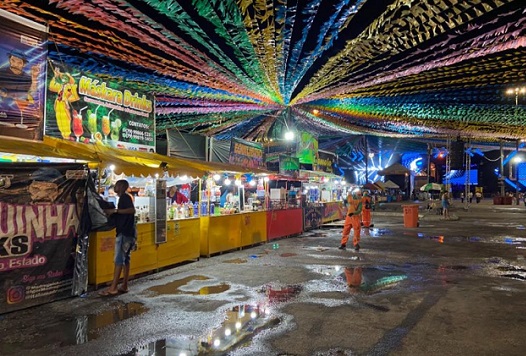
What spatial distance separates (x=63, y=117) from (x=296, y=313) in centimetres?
648

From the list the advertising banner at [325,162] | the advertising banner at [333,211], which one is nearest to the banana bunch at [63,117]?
the advertising banner at [333,211]

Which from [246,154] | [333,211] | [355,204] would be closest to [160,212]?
[355,204]

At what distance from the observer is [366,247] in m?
13.3

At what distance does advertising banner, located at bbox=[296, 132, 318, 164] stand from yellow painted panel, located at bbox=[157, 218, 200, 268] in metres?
11.6

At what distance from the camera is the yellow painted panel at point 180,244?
9555mm

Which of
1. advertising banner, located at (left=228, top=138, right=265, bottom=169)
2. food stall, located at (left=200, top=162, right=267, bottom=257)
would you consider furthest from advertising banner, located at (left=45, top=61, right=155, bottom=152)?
advertising banner, located at (left=228, top=138, right=265, bottom=169)

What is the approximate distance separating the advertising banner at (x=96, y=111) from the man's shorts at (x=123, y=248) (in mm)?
2882

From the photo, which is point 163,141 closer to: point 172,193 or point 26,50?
point 172,193

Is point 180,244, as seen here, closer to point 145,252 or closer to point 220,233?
point 145,252

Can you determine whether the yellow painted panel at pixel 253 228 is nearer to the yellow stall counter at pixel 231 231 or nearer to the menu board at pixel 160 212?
the yellow stall counter at pixel 231 231

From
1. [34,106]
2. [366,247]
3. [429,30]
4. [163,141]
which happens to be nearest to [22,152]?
[34,106]

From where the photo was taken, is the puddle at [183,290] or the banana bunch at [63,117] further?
the banana bunch at [63,117]

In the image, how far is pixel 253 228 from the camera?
1392 cm

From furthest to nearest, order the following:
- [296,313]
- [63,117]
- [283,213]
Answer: [283,213] → [63,117] → [296,313]
